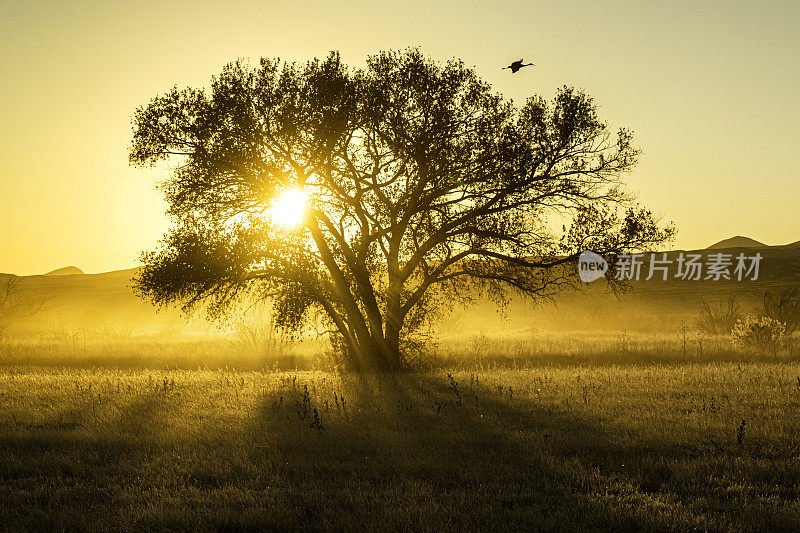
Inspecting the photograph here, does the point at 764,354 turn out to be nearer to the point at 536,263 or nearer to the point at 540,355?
the point at 540,355

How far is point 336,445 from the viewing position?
33.1ft

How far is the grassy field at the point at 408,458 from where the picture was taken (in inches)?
278

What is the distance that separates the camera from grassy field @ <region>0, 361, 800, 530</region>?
7051 millimetres

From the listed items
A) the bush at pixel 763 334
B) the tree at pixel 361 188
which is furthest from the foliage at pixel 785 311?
the tree at pixel 361 188

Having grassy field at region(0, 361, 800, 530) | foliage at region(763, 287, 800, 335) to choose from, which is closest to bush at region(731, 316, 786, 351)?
foliage at region(763, 287, 800, 335)

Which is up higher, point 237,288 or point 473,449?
point 237,288

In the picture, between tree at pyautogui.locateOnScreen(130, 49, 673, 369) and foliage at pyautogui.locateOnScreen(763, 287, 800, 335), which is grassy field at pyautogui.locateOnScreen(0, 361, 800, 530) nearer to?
tree at pyautogui.locateOnScreen(130, 49, 673, 369)

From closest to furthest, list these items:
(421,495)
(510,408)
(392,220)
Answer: (421,495), (510,408), (392,220)

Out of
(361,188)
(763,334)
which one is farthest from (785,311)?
(361,188)

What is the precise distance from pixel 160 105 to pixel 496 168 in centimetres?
1044

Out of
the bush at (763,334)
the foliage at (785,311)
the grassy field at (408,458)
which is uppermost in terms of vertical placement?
the foliage at (785,311)

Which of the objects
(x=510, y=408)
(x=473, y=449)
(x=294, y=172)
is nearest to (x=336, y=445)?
(x=473, y=449)

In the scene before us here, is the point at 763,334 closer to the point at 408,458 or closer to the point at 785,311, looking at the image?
the point at 785,311

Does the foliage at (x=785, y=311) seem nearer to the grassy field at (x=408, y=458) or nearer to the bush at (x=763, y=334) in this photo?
the bush at (x=763, y=334)
